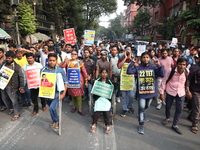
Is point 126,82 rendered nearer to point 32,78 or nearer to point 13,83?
point 32,78

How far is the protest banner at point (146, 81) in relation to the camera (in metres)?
3.33

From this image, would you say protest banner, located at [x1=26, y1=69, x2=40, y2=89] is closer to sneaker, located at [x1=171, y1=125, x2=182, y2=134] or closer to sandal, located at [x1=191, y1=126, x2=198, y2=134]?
sneaker, located at [x1=171, y1=125, x2=182, y2=134]

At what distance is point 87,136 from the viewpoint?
3.26 metres

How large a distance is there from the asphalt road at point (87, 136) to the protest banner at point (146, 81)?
95 cm

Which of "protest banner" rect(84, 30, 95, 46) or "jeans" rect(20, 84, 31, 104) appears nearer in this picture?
"jeans" rect(20, 84, 31, 104)

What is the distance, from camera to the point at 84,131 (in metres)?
3.45

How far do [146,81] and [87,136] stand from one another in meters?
1.71

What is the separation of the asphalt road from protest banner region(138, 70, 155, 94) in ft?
3.12

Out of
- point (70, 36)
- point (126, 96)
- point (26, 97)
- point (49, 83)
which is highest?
point (70, 36)

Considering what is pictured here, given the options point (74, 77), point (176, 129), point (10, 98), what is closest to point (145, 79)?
point (176, 129)

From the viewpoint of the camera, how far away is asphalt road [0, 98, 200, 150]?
2.95 meters

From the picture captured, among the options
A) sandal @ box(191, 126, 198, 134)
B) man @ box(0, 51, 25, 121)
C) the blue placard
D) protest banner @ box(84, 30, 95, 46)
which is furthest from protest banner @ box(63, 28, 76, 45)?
sandal @ box(191, 126, 198, 134)

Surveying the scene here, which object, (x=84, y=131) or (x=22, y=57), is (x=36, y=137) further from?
(x=22, y=57)

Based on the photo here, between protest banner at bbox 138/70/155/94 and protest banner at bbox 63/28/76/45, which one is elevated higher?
protest banner at bbox 63/28/76/45
